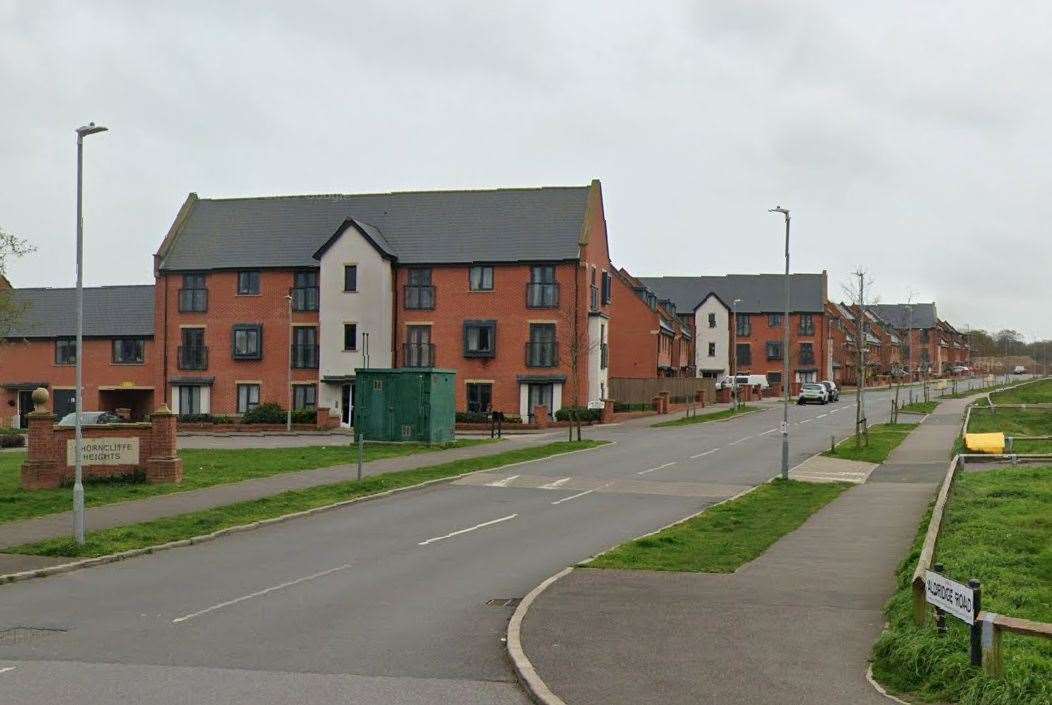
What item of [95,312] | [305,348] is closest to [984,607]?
[305,348]

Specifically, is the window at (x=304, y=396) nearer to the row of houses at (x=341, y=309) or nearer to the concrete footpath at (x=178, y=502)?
the row of houses at (x=341, y=309)

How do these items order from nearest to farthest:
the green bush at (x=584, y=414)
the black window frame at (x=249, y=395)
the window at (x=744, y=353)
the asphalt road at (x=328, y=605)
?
the asphalt road at (x=328, y=605) < the green bush at (x=584, y=414) < the black window frame at (x=249, y=395) < the window at (x=744, y=353)

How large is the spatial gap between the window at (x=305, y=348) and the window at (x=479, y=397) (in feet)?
28.9

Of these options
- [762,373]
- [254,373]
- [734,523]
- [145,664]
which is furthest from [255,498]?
[762,373]

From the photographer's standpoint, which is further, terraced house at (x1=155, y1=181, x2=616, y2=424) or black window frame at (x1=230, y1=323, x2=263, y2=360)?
black window frame at (x1=230, y1=323, x2=263, y2=360)

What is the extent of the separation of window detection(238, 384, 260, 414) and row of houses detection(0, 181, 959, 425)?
8cm

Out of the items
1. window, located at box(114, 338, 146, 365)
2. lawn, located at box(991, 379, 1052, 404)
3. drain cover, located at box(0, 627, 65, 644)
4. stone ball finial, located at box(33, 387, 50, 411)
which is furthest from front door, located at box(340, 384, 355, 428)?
drain cover, located at box(0, 627, 65, 644)

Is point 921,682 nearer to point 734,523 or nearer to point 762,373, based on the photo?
point 734,523

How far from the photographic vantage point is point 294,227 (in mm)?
66562

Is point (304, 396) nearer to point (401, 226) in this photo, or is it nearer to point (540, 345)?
point (401, 226)

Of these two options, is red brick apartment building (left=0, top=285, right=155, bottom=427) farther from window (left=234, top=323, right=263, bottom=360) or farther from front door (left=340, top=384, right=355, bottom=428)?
front door (left=340, top=384, right=355, bottom=428)

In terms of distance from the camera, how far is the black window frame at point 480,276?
62281mm

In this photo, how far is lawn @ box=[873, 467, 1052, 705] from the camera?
922cm

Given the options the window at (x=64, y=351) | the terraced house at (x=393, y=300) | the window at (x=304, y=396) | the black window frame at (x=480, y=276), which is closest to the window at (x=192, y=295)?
the terraced house at (x=393, y=300)
